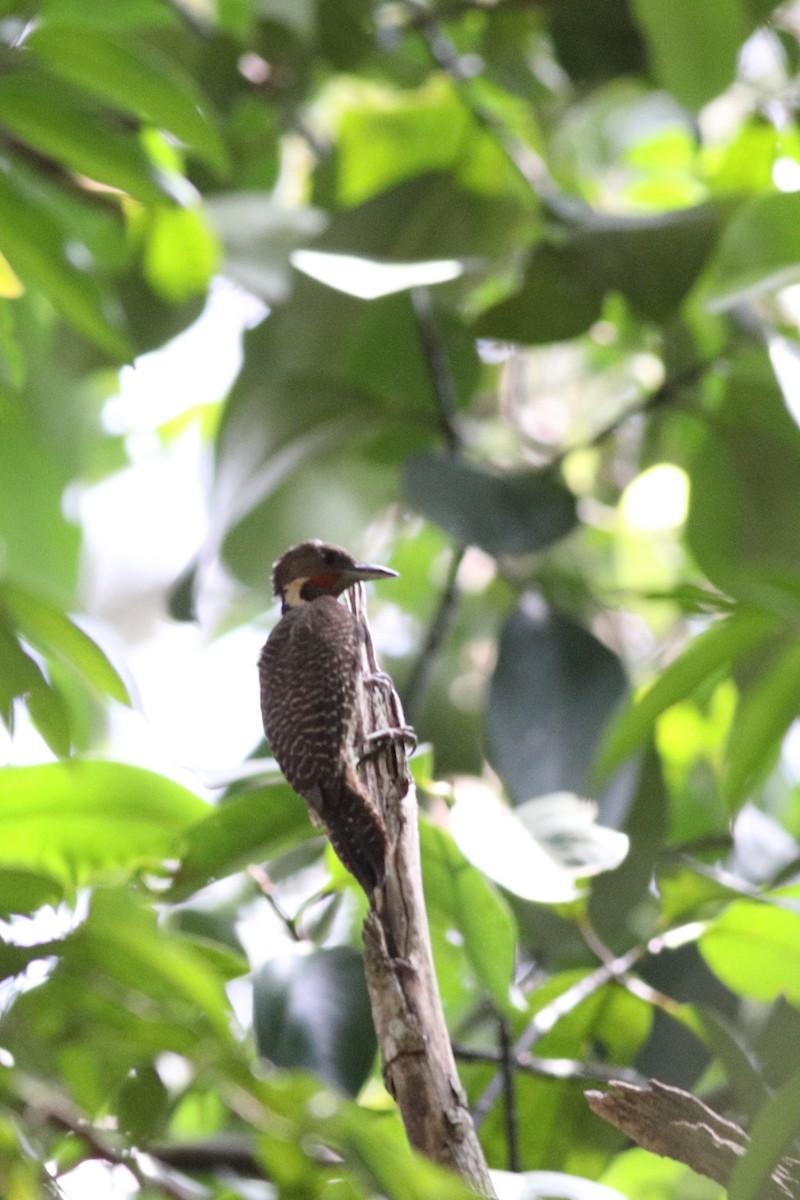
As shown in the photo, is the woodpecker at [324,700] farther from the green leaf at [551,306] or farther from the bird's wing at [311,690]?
the green leaf at [551,306]

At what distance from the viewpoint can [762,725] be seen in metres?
0.85

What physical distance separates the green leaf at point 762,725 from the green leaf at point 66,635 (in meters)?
0.38

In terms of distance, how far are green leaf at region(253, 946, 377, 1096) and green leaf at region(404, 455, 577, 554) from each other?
506mm

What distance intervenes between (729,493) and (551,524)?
0.19m

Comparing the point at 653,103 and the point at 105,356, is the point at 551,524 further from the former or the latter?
the point at 653,103

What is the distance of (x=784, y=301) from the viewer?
6.88 ft

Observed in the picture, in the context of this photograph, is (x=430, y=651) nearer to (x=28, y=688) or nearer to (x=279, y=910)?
(x=279, y=910)

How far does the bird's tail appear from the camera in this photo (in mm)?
669

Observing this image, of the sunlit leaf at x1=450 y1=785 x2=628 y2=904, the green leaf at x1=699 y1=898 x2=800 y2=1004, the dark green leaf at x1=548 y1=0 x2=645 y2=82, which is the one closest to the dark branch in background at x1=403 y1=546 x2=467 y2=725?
the sunlit leaf at x1=450 y1=785 x2=628 y2=904

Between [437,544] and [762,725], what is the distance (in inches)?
39.1

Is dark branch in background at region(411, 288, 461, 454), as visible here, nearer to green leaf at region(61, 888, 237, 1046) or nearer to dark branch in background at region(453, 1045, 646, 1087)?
dark branch in background at region(453, 1045, 646, 1087)

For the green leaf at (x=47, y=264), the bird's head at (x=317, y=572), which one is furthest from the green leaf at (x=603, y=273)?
the bird's head at (x=317, y=572)

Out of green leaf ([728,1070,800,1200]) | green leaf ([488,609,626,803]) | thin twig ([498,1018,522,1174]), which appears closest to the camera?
green leaf ([728,1070,800,1200])

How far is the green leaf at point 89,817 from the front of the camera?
2.76ft
